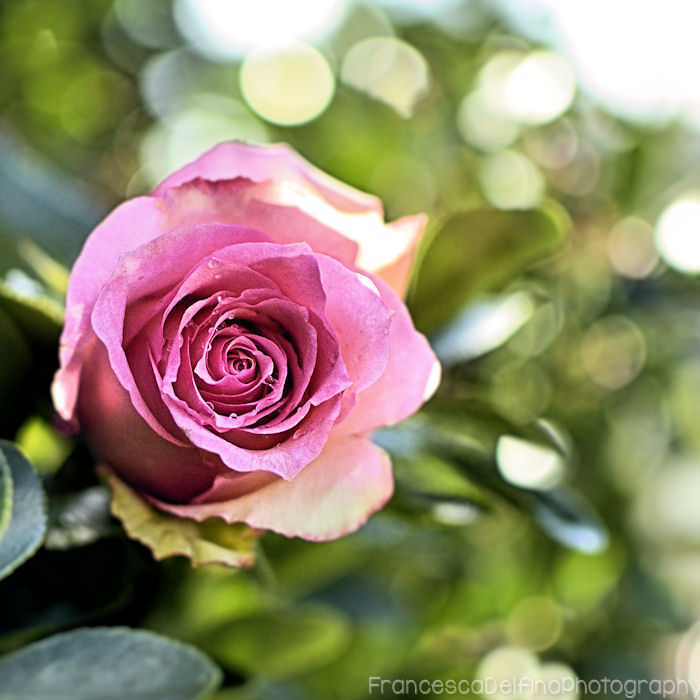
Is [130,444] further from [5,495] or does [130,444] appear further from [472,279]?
[472,279]

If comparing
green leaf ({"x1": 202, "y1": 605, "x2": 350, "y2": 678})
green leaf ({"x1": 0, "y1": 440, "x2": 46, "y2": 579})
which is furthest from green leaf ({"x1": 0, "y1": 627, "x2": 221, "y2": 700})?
green leaf ({"x1": 202, "y1": 605, "x2": 350, "y2": 678})

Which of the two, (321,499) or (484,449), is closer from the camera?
(321,499)

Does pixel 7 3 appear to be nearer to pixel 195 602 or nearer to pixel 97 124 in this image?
pixel 97 124

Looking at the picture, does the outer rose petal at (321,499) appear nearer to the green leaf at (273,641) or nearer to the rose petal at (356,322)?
the rose petal at (356,322)

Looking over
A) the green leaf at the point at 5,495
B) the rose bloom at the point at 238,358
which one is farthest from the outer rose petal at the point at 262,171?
the green leaf at the point at 5,495

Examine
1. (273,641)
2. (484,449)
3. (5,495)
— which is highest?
(5,495)

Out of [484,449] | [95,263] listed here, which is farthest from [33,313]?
[484,449]

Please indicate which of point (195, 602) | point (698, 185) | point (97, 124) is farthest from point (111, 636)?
point (698, 185)
